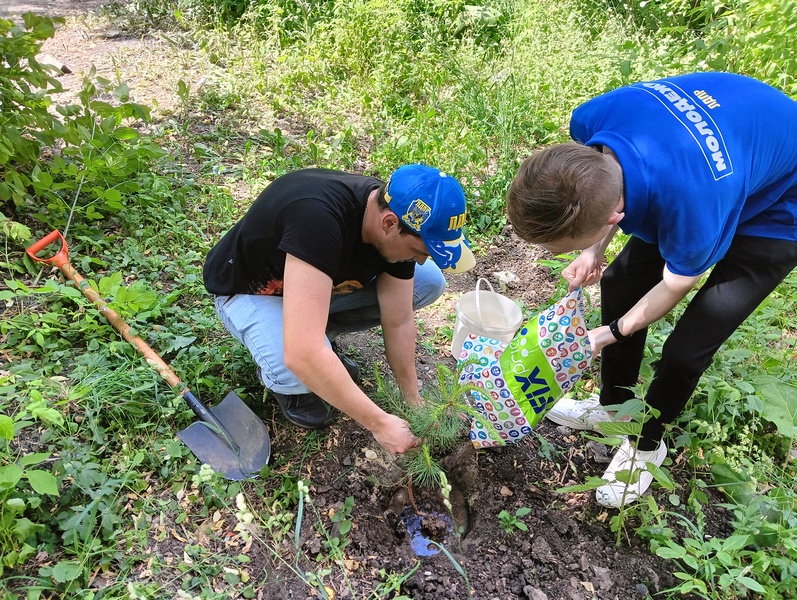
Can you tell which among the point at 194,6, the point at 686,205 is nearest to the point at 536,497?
the point at 686,205

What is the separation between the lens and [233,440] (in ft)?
6.69

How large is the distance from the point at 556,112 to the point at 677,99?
2.77 metres

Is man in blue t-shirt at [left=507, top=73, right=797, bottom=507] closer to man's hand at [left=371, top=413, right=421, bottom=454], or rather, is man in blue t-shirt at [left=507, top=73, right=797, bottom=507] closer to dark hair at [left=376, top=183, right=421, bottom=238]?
dark hair at [left=376, top=183, right=421, bottom=238]

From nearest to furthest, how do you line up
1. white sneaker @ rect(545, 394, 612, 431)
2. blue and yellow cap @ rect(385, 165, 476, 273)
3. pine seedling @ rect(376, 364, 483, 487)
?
blue and yellow cap @ rect(385, 165, 476, 273) < pine seedling @ rect(376, 364, 483, 487) < white sneaker @ rect(545, 394, 612, 431)

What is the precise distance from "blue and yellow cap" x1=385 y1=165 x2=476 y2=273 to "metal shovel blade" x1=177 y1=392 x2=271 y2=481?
99 centimetres

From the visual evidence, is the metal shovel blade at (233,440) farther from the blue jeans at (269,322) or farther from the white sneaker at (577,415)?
the white sneaker at (577,415)

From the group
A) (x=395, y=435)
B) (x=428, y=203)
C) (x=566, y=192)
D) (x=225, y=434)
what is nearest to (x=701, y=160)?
(x=566, y=192)

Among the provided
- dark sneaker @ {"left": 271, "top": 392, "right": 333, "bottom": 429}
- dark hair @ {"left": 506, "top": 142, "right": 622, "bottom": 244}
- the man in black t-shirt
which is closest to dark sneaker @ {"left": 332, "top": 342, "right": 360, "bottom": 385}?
the man in black t-shirt

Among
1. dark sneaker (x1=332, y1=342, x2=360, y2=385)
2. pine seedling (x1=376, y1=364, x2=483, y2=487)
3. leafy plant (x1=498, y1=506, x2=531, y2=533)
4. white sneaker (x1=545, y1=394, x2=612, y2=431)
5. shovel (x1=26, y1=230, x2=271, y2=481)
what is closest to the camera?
pine seedling (x1=376, y1=364, x2=483, y2=487)

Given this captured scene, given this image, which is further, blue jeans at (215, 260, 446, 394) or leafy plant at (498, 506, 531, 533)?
blue jeans at (215, 260, 446, 394)

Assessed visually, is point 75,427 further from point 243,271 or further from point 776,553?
point 776,553

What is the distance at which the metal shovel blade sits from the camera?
1.97 meters

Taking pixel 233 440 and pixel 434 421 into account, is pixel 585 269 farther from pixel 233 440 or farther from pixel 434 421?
pixel 233 440

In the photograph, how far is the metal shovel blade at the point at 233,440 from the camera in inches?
77.5
